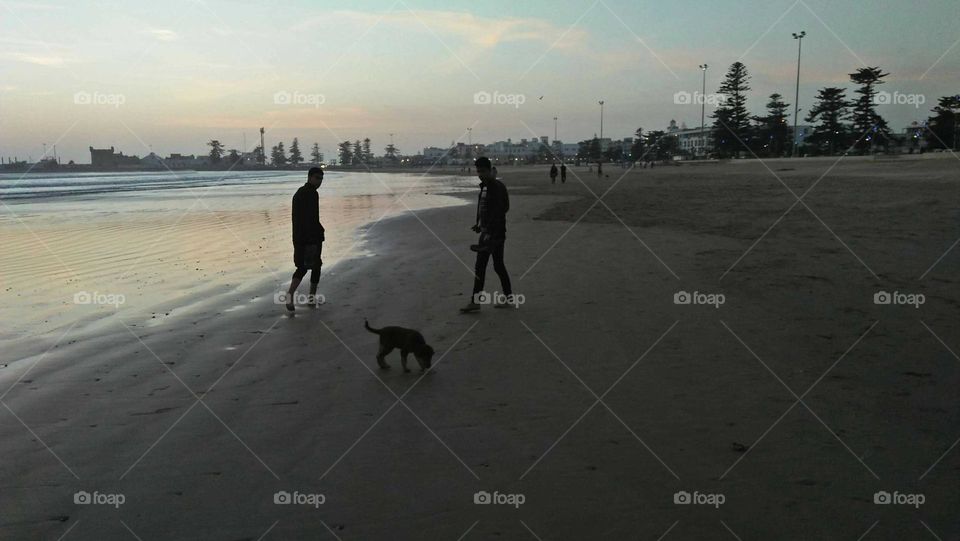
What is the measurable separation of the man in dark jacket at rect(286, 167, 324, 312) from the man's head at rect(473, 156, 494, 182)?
2.33 meters

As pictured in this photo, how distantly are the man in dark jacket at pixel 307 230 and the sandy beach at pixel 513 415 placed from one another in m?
0.71

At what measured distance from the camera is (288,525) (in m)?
3.39

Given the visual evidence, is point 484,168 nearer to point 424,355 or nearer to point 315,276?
point 315,276

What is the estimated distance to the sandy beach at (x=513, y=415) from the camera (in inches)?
136

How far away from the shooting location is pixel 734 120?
82.4m

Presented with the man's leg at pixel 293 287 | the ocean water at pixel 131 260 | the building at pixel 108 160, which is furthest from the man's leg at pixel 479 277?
the building at pixel 108 160

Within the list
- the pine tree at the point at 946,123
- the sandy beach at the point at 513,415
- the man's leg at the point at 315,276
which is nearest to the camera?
the sandy beach at the point at 513,415

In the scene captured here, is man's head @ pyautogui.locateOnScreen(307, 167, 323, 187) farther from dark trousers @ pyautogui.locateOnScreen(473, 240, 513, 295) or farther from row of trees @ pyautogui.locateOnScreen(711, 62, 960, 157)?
row of trees @ pyautogui.locateOnScreen(711, 62, 960, 157)

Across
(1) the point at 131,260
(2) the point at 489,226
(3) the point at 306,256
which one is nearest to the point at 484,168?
(2) the point at 489,226

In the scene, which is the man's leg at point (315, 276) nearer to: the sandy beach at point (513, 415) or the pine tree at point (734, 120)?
the sandy beach at point (513, 415)

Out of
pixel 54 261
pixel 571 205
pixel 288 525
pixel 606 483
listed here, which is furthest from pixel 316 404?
pixel 571 205

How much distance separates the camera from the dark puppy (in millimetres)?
5836

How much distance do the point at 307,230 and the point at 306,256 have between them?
1.26ft

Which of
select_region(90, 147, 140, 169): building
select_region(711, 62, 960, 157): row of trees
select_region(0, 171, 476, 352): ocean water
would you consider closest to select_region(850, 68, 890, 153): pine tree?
select_region(711, 62, 960, 157): row of trees
